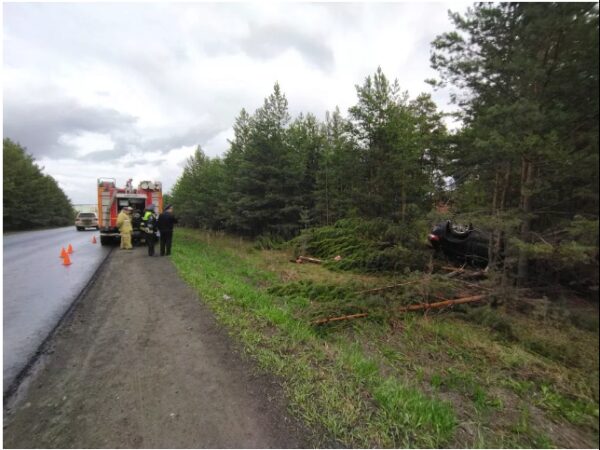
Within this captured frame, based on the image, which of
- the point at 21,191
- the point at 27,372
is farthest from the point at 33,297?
the point at 21,191

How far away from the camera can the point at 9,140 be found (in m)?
34.5

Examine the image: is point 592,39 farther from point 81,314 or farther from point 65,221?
point 65,221

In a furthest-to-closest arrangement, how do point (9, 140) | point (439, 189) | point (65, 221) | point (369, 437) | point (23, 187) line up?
point (65, 221) → point (9, 140) → point (23, 187) → point (439, 189) → point (369, 437)

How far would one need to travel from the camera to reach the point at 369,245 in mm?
8383

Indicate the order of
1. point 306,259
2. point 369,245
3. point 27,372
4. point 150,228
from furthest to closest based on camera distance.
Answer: point 150,228 < point 306,259 < point 369,245 < point 27,372

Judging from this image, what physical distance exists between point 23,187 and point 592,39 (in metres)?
45.2

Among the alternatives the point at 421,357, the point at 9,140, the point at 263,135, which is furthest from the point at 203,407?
the point at 9,140

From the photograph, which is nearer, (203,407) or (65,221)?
(203,407)

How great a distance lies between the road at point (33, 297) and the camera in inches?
154

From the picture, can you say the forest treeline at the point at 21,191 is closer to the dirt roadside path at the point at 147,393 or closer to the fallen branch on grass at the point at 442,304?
the dirt roadside path at the point at 147,393

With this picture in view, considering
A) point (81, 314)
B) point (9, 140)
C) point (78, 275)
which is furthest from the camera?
point (9, 140)

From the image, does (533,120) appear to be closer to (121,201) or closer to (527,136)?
(527,136)

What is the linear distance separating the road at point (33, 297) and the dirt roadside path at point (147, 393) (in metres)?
0.31

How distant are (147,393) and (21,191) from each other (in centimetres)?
4199
